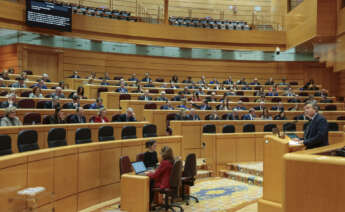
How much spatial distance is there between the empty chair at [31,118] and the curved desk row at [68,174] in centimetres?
180

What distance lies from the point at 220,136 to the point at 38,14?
8175mm

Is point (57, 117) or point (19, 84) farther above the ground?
point (19, 84)

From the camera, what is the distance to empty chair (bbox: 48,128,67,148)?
16.6 feet

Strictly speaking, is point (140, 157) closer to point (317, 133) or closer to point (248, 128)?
point (317, 133)

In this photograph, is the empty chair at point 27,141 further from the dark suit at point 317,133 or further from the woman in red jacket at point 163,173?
the dark suit at point 317,133

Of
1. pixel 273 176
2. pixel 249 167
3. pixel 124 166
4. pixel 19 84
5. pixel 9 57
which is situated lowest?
pixel 249 167

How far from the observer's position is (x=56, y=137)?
5.17 m

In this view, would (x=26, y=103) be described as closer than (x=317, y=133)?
No

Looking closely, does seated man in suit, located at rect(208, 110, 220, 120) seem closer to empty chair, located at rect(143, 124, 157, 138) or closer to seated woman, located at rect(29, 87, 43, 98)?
empty chair, located at rect(143, 124, 157, 138)

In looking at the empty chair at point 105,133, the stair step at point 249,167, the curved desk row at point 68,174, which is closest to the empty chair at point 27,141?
the curved desk row at point 68,174

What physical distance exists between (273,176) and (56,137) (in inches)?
117

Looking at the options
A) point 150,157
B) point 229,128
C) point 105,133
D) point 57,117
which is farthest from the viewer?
point 229,128

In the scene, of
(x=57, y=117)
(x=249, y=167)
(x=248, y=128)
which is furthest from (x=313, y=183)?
(x=248, y=128)

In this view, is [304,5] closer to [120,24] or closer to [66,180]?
[120,24]
